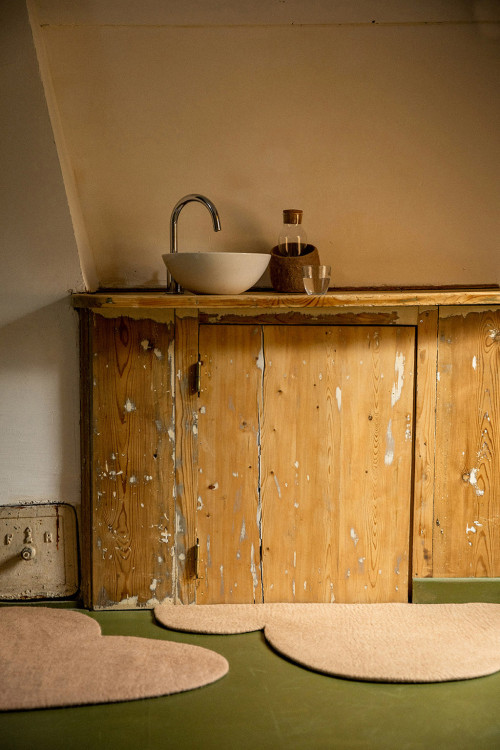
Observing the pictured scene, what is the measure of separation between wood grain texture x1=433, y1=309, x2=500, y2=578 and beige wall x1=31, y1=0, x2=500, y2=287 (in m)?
0.28

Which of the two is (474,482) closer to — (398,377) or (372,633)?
(398,377)

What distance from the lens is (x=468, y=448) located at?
2354 mm

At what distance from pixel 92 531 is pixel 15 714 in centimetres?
64

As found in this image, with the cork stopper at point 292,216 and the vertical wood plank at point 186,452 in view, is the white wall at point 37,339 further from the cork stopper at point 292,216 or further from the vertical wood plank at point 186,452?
the cork stopper at point 292,216

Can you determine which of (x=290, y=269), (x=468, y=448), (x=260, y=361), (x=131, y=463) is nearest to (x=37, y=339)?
(x=131, y=463)

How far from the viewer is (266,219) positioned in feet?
7.80

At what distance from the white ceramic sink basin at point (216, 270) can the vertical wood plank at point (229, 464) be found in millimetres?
147

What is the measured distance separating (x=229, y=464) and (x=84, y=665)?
29.4 inches

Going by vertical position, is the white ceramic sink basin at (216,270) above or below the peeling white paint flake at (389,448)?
above

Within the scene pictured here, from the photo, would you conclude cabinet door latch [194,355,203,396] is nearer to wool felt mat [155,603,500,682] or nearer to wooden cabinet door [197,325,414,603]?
wooden cabinet door [197,325,414,603]

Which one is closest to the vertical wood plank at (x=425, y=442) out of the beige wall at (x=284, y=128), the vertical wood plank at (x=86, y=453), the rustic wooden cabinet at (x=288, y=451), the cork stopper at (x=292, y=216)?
the rustic wooden cabinet at (x=288, y=451)

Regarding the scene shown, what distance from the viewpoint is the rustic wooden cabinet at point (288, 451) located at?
2.28 metres

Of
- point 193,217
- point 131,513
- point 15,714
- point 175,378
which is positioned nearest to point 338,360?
point 175,378

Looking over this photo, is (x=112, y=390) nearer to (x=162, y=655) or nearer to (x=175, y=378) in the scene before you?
(x=175, y=378)
